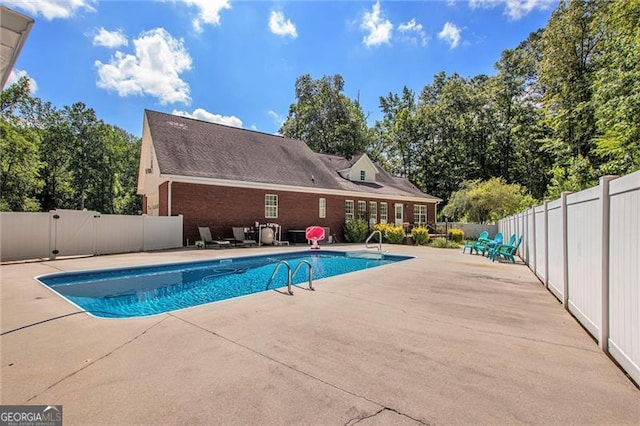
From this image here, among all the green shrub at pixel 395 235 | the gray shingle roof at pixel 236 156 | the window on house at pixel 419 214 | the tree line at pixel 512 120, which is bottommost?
the green shrub at pixel 395 235

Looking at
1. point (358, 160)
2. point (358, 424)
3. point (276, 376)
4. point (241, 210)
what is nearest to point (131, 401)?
point (276, 376)

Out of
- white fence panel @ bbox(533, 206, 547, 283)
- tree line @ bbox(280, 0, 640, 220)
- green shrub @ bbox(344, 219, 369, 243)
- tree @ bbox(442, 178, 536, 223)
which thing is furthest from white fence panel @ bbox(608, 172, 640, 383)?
tree @ bbox(442, 178, 536, 223)

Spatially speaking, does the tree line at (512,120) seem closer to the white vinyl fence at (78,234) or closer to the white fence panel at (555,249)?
the white fence panel at (555,249)

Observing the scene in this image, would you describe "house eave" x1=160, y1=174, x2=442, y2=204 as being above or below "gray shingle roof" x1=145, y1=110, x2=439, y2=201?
below

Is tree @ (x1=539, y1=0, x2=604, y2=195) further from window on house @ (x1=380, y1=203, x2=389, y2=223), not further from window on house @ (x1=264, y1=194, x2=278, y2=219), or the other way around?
window on house @ (x1=264, y1=194, x2=278, y2=219)

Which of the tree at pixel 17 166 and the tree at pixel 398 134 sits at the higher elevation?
the tree at pixel 398 134

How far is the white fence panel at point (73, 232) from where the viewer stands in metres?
11.3

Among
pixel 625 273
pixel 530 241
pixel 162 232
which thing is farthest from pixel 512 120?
pixel 625 273

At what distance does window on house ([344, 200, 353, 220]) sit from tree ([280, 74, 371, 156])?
16081 millimetres

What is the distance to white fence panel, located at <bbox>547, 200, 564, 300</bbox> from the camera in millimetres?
5527

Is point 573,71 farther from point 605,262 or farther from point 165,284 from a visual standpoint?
point 165,284

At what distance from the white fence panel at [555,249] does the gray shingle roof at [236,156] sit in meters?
14.3
